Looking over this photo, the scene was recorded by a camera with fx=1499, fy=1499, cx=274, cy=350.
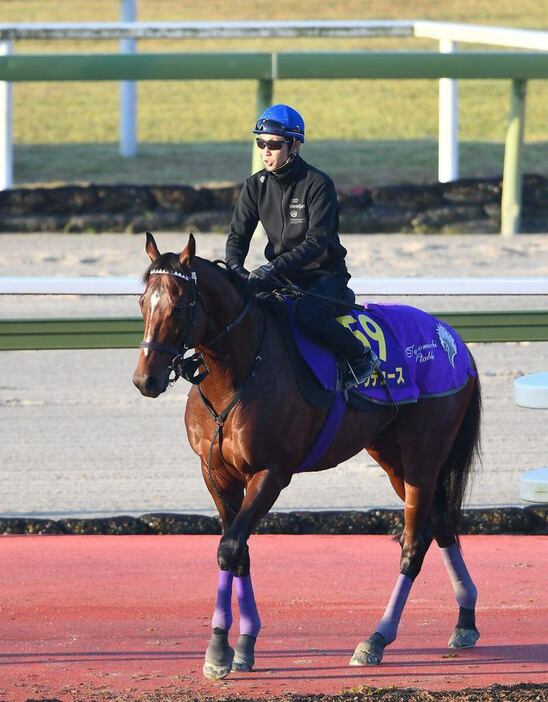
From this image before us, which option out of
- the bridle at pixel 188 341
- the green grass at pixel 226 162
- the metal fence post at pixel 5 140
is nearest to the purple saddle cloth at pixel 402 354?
the bridle at pixel 188 341

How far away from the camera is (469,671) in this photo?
551cm

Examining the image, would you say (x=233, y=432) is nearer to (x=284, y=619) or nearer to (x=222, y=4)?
(x=284, y=619)

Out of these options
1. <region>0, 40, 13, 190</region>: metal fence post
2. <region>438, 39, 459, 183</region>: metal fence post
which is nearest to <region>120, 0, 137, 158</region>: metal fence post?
<region>0, 40, 13, 190</region>: metal fence post

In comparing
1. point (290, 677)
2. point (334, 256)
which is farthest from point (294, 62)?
point (290, 677)

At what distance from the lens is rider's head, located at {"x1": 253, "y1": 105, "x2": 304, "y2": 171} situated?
5645 mm

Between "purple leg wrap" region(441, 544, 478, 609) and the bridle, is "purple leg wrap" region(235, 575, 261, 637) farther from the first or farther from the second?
"purple leg wrap" region(441, 544, 478, 609)

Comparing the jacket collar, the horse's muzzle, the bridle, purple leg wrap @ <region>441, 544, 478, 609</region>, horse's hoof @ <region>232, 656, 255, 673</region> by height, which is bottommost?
horse's hoof @ <region>232, 656, 255, 673</region>

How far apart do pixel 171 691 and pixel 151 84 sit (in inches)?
883

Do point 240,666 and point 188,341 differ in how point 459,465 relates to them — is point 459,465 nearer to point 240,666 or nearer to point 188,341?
point 240,666

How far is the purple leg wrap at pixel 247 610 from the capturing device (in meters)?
5.52

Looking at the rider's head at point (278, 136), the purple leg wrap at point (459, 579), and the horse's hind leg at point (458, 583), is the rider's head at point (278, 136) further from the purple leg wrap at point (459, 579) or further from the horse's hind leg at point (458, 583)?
the purple leg wrap at point (459, 579)

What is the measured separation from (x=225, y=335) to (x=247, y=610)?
1.02 metres

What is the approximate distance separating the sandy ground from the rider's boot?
208cm

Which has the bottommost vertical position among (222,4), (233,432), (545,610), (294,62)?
(545,610)
